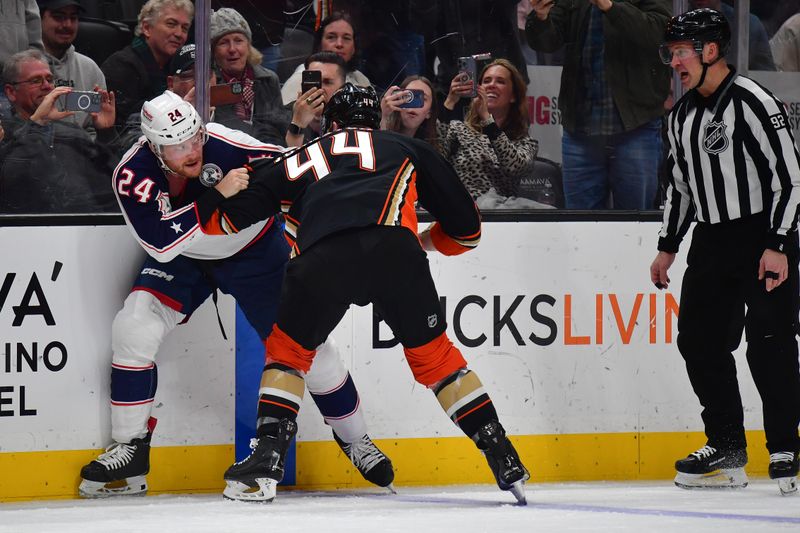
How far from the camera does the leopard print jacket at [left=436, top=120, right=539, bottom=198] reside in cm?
438

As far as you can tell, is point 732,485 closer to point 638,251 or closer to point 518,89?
point 638,251

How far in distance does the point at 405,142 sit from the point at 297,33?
0.91 m

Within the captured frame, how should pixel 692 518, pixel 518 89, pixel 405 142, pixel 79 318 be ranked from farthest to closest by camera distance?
1. pixel 518 89
2. pixel 79 318
3. pixel 405 142
4. pixel 692 518

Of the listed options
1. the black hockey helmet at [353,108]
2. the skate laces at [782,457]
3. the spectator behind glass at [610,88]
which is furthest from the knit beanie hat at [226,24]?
the skate laces at [782,457]

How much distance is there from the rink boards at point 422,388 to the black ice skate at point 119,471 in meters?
0.08

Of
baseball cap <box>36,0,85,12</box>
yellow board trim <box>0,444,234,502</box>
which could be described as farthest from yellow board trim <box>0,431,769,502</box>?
baseball cap <box>36,0,85,12</box>

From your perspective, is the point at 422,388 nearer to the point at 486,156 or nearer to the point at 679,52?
the point at 486,156

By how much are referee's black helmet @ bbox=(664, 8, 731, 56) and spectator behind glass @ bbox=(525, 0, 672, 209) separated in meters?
0.70

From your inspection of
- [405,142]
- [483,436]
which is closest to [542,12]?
[405,142]

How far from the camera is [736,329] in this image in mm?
3961

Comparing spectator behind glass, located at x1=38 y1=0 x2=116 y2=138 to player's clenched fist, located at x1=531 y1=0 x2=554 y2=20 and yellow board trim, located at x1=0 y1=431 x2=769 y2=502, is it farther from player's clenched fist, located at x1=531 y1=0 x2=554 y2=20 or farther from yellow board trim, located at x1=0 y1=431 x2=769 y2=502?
player's clenched fist, located at x1=531 y1=0 x2=554 y2=20

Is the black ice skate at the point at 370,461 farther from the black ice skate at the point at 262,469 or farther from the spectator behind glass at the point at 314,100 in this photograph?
the spectator behind glass at the point at 314,100

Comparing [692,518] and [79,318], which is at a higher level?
[79,318]

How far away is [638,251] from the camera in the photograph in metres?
4.24
